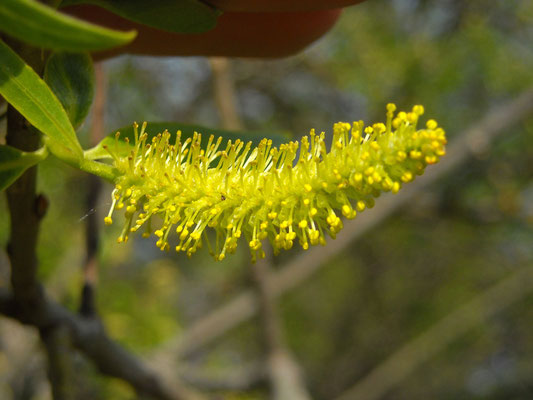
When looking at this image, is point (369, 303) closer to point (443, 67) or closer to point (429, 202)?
point (429, 202)

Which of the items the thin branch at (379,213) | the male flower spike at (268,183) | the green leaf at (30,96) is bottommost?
the male flower spike at (268,183)

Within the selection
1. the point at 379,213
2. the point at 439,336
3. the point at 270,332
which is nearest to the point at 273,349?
the point at 270,332

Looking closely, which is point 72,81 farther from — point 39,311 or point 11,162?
point 39,311

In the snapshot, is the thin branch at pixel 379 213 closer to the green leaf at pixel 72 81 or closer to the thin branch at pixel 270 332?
the thin branch at pixel 270 332

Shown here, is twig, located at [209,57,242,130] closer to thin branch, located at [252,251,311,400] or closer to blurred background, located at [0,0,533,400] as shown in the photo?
blurred background, located at [0,0,533,400]

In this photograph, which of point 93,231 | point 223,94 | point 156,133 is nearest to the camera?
point 156,133

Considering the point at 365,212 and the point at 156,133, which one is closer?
the point at 156,133

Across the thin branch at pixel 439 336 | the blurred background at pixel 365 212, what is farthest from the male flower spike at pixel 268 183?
the thin branch at pixel 439 336
